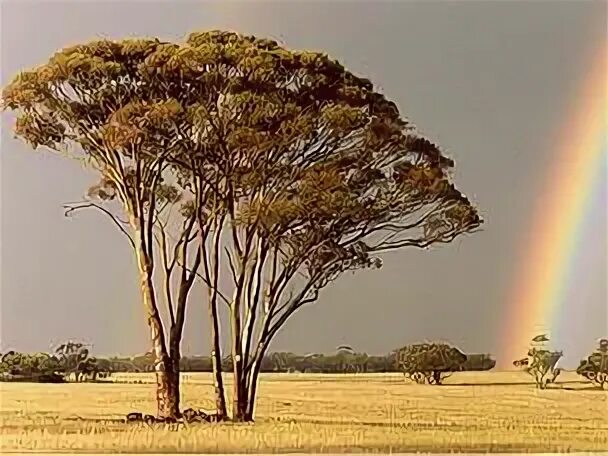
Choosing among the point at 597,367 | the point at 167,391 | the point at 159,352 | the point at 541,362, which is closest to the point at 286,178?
the point at 159,352

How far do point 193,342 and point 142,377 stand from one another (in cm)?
23

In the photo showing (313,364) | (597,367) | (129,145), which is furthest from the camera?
(597,367)

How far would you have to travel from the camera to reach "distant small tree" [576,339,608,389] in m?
3.86

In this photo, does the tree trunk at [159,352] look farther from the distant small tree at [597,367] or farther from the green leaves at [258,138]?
the distant small tree at [597,367]

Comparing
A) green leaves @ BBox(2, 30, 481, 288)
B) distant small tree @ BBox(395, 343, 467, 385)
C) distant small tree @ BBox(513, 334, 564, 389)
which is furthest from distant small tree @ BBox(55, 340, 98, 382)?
distant small tree @ BBox(513, 334, 564, 389)

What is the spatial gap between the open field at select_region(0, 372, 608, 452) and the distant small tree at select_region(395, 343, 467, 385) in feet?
0.18

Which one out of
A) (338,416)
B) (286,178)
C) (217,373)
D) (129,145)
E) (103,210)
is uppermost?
(129,145)

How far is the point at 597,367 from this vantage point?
3865mm

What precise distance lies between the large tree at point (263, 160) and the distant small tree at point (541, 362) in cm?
52

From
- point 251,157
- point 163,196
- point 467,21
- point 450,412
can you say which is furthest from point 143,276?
point 467,21

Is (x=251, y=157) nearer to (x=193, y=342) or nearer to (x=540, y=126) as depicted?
(x=193, y=342)

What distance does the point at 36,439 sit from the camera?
369 cm

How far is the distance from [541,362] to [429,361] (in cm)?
44

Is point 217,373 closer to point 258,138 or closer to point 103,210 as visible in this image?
point 103,210
